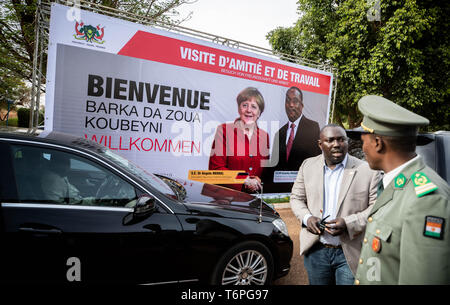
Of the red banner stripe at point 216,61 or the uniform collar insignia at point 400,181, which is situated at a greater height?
the red banner stripe at point 216,61

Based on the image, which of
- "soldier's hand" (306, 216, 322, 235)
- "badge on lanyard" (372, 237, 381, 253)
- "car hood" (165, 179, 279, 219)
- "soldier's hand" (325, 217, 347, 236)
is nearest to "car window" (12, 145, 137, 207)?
"car hood" (165, 179, 279, 219)

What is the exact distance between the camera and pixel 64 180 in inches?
88.3

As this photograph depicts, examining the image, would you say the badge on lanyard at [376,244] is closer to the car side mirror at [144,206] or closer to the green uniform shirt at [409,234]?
the green uniform shirt at [409,234]

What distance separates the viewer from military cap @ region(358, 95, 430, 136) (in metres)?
1.15

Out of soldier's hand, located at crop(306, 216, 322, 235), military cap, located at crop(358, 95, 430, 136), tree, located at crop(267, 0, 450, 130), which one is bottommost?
soldier's hand, located at crop(306, 216, 322, 235)

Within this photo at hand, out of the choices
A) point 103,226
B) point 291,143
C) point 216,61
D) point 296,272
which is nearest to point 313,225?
point 103,226

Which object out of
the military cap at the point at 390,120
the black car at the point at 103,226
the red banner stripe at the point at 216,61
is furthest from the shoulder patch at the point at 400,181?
the red banner stripe at the point at 216,61

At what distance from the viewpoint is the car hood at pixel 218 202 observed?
2.58m

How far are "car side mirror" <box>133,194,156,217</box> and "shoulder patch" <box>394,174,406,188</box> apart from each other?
1691 mm

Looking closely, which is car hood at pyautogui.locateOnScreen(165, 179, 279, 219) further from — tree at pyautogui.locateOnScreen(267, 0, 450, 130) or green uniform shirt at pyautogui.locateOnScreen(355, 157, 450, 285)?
tree at pyautogui.locateOnScreen(267, 0, 450, 130)

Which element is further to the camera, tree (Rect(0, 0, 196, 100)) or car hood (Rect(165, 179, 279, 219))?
tree (Rect(0, 0, 196, 100))

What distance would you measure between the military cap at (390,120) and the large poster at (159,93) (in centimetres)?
478

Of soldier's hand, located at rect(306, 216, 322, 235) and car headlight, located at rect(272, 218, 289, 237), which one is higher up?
soldier's hand, located at rect(306, 216, 322, 235)
